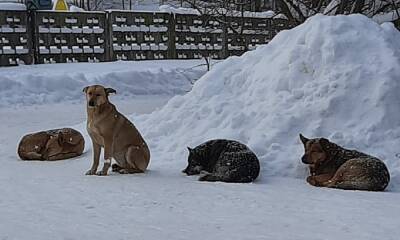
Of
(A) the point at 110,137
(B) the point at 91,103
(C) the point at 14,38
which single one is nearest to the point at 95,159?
(A) the point at 110,137

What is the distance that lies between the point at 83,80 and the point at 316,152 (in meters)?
10.6

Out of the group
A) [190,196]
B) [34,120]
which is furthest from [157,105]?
[190,196]

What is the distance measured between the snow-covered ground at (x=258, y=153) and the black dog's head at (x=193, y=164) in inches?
5.9

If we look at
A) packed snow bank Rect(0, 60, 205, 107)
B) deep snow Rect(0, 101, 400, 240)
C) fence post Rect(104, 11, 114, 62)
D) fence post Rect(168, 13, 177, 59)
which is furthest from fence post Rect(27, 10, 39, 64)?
deep snow Rect(0, 101, 400, 240)

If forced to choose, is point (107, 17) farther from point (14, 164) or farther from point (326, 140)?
point (326, 140)

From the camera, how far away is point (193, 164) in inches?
276

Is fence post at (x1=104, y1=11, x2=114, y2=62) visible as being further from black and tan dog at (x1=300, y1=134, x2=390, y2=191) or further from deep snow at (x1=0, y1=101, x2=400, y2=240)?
black and tan dog at (x1=300, y1=134, x2=390, y2=191)

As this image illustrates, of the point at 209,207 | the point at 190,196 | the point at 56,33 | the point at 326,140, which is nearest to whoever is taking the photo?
the point at 209,207

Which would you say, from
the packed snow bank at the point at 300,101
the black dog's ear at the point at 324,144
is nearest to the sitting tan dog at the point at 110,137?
the packed snow bank at the point at 300,101

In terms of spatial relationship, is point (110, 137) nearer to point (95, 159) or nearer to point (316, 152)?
point (95, 159)

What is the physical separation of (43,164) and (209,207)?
312cm

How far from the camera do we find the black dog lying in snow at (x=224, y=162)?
6477 mm

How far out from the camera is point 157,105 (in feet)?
46.6

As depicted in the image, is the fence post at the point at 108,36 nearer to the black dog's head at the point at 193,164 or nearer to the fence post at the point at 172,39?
the fence post at the point at 172,39
